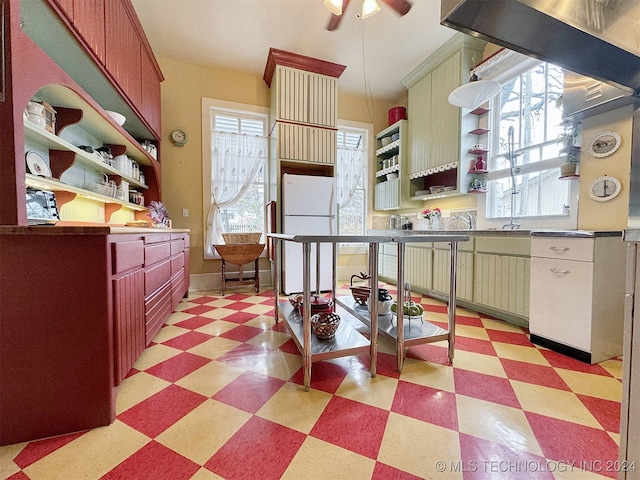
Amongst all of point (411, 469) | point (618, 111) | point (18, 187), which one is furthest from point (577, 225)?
point (18, 187)

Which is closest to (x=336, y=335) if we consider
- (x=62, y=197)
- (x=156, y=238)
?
(x=156, y=238)

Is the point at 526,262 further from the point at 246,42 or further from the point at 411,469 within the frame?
the point at 246,42

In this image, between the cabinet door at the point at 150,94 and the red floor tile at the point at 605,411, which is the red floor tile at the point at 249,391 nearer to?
the red floor tile at the point at 605,411

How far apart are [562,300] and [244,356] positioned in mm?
2112

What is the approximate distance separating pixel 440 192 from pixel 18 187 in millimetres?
3571

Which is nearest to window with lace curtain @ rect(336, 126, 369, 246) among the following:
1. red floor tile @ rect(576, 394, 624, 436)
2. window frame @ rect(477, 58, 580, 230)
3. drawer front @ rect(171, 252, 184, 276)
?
window frame @ rect(477, 58, 580, 230)

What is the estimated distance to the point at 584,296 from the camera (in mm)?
1564

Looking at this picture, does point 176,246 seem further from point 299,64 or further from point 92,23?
point 299,64

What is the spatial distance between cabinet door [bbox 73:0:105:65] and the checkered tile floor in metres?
1.96

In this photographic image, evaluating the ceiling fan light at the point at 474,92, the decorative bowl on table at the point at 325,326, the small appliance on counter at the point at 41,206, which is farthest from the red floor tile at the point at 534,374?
the small appliance on counter at the point at 41,206

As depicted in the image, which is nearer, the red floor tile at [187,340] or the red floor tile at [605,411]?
the red floor tile at [605,411]

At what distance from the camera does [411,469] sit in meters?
0.85

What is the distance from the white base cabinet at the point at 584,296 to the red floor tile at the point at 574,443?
0.78 metres

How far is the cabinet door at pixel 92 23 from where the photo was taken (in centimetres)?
141
